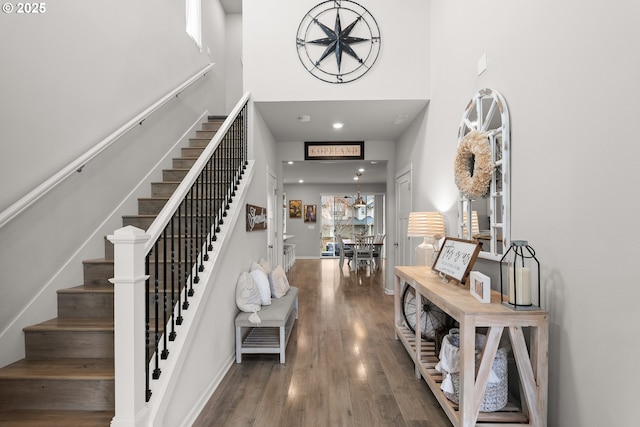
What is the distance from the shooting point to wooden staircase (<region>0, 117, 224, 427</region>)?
1669 mm

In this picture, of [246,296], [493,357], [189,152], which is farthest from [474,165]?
[189,152]

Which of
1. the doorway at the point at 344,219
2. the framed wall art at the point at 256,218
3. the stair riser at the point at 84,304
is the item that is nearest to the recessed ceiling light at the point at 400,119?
the framed wall art at the point at 256,218

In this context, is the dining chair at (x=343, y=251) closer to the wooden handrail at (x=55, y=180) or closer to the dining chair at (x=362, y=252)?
the dining chair at (x=362, y=252)

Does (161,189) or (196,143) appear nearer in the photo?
(161,189)

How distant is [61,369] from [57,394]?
135 mm

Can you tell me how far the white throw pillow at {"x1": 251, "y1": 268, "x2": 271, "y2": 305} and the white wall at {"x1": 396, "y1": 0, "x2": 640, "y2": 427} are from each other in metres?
2.30

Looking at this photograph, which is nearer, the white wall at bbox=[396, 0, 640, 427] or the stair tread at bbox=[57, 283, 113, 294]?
the white wall at bbox=[396, 0, 640, 427]

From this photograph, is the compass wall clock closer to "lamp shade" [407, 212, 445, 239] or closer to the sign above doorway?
"lamp shade" [407, 212, 445, 239]

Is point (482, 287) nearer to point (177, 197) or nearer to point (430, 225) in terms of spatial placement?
point (430, 225)

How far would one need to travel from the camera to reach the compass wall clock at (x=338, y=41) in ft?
12.4

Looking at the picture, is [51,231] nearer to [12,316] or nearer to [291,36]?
[12,316]

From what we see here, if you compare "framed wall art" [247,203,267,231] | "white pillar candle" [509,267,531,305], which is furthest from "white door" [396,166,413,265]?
"white pillar candle" [509,267,531,305]

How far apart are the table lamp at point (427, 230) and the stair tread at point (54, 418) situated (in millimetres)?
2842

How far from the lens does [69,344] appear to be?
77.0 inches
